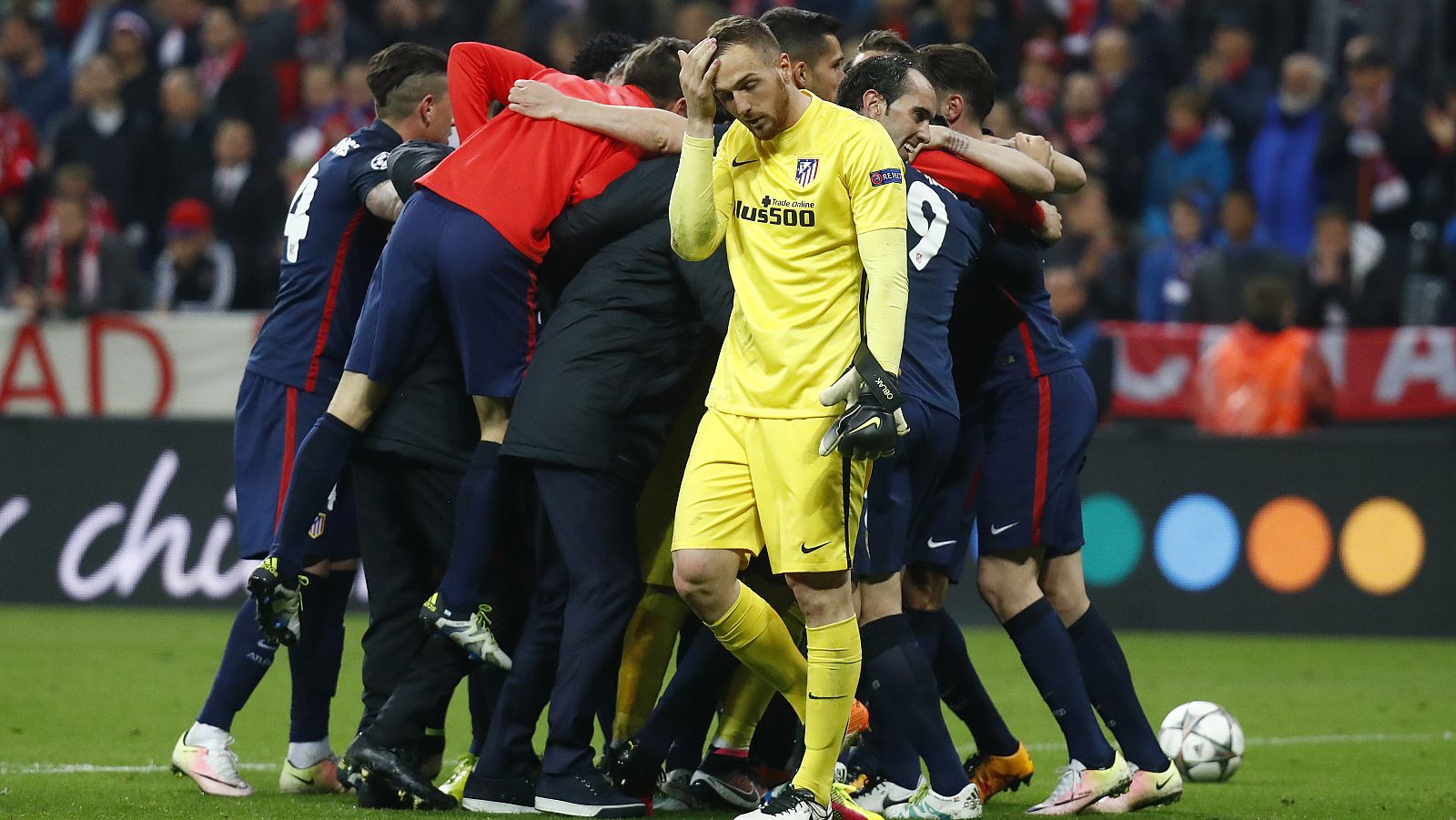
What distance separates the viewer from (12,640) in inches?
431

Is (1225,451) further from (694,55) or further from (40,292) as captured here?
(40,292)

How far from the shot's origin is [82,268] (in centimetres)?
1448

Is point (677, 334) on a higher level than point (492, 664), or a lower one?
higher

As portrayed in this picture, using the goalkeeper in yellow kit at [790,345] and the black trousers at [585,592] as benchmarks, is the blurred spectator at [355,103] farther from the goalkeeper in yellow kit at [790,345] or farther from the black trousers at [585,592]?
the goalkeeper in yellow kit at [790,345]

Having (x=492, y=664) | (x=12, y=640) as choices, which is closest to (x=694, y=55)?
(x=492, y=664)

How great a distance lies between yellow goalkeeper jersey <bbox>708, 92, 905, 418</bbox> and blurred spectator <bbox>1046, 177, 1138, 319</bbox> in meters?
7.93

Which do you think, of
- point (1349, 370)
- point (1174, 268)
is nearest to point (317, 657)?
point (1349, 370)

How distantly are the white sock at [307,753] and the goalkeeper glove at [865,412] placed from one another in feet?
7.65

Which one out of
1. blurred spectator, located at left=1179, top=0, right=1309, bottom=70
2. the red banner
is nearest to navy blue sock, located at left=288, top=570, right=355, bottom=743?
the red banner

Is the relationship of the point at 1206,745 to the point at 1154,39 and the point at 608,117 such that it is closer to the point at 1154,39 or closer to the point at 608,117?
the point at 608,117

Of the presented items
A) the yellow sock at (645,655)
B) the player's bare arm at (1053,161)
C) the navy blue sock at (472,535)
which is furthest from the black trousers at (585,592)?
the player's bare arm at (1053,161)

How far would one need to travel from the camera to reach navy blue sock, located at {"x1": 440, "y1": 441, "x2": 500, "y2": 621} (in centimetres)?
595

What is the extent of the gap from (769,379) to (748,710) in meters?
1.36

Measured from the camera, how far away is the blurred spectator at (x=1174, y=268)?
13367 millimetres
